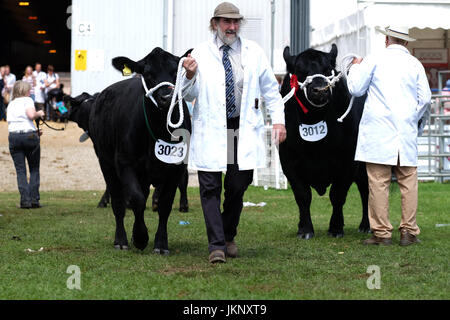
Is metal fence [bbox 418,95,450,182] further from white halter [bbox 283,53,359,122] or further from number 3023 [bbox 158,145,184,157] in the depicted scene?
number 3023 [bbox 158,145,184,157]

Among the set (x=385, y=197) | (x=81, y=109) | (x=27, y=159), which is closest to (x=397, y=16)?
(x=81, y=109)

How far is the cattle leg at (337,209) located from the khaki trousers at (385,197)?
76cm

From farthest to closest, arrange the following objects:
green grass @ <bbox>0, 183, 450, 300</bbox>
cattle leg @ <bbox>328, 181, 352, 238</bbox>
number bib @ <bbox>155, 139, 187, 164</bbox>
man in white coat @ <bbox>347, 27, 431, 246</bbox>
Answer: cattle leg @ <bbox>328, 181, 352, 238</bbox>
man in white coat @ <bbox>347, 27, 431, 246</bbox>
number bib @ <bbox>155, 139, 187, 164</bbox>
green grass @ <bbox>0, 183, 450, 300</bbox>

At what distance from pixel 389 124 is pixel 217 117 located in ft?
6.47

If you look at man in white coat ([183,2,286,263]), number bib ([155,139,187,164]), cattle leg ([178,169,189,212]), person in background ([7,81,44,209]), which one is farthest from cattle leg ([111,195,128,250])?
person in background ([7,81,44,209])

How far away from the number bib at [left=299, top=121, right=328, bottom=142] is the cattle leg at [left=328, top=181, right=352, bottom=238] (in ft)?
2.01

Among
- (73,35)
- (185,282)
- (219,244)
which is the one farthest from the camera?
(73,35)

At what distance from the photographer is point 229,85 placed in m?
7.75

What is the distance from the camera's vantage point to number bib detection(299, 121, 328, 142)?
30.9 feet

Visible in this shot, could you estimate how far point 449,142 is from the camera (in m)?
18.5

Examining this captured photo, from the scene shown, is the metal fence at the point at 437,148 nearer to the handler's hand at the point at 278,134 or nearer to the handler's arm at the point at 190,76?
the handler's hand at the point at 278,134
